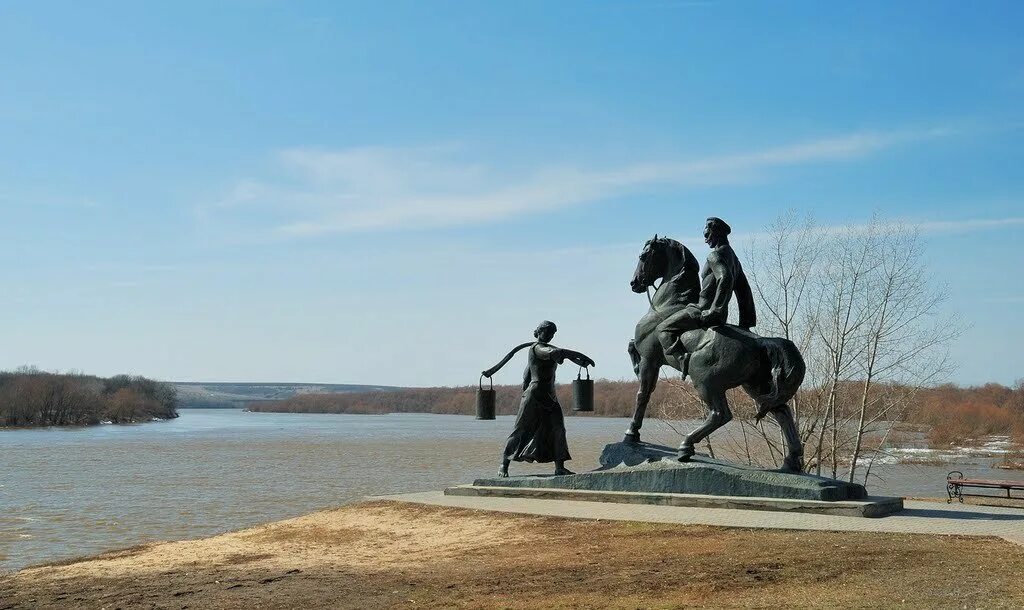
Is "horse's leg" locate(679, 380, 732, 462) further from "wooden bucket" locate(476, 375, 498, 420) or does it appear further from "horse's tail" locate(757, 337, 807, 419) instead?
"wooden bucket" locate(476, 375, 498, 420)

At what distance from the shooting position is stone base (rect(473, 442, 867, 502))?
1166 centimetres

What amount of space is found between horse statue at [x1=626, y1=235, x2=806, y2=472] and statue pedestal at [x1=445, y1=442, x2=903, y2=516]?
356 millimetres

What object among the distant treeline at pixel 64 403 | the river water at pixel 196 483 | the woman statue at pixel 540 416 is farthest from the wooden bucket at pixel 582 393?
the distant treeline at pixel 64 403

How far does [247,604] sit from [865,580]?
15.6ft

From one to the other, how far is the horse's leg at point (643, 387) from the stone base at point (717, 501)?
0.99 metres

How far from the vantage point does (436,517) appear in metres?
12.7

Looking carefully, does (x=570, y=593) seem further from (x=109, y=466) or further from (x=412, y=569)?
(x=109, y=466)

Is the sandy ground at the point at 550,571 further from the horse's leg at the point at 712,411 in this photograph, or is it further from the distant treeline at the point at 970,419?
the distant treeline at the point at 970,419

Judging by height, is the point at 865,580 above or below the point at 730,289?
below

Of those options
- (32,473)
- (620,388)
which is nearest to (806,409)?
(32,473)

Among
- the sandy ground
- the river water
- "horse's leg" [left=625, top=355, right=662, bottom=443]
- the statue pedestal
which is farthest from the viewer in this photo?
the river water

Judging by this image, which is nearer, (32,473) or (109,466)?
(32,473)

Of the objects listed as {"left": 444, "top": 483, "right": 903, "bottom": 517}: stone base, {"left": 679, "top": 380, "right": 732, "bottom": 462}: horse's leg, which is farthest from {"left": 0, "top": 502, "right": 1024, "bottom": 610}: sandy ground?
{"left": 679, "top": 380, "right": 732, "bottom": 462}: horse's leg

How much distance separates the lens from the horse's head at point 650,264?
1347cm
